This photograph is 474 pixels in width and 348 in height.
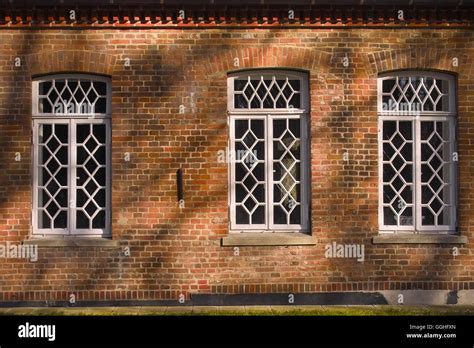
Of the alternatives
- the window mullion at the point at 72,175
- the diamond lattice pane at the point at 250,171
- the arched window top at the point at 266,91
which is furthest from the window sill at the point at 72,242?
the arched window top at the point at 266,91

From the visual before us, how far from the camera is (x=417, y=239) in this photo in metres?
11.9

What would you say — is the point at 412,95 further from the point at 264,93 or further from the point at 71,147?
the point at 71,147

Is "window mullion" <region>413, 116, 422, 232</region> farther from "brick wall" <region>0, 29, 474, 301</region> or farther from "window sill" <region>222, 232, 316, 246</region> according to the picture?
"window sill" <region>222, 232, 316, 246</region>

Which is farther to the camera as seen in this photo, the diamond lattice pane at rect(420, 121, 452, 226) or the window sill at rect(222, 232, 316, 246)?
the diamond lattice pane at rect(420, 121, 452, 226)

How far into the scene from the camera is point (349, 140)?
1194 centimetres

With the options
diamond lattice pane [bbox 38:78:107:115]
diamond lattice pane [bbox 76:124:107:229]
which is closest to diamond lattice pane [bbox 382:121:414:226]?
diamond lattice pane [bbox 76:124:107:229]

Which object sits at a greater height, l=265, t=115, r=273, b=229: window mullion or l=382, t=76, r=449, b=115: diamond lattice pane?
l=382, t=76, r=449, b=115: diamond lattice pane

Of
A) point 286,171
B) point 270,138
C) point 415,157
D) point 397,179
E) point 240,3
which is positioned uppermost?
point 240,3

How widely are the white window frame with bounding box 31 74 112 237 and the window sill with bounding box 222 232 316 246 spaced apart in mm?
1943

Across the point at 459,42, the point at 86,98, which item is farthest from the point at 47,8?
the point at 459,42

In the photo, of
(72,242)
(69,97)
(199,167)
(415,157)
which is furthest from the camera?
(415,157)

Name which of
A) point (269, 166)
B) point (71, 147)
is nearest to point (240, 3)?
point (269, 166)

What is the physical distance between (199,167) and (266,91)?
1608 mm

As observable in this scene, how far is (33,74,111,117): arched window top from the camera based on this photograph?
11906 mm
